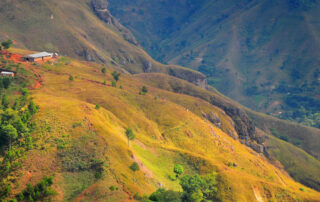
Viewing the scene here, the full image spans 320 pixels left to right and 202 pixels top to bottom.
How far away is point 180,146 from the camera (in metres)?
95.1

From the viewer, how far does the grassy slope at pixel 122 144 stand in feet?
163

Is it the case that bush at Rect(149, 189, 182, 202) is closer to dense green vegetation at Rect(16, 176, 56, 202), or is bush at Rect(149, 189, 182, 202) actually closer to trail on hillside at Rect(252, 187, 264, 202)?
dense green vegetation at Rect(16, 176, 56, 202)

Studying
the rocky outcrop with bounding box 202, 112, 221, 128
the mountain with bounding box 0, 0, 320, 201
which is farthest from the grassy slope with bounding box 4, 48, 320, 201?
the rocky outcrop with bounding box 202, 112, 221, 128

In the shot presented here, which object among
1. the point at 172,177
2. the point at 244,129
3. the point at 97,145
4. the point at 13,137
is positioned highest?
the point at 244,129

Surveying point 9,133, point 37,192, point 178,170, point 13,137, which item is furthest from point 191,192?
point 9,133

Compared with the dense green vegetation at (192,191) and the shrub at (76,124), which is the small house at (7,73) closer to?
the shrub at (76,124)

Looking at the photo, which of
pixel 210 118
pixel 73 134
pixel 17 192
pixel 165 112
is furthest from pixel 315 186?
pixel 17 192

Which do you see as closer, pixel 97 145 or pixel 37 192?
pixel 37 192

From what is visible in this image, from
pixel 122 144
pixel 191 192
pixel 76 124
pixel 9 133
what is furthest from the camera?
pixel 122 144

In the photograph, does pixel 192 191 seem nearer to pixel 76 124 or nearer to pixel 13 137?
pixel 76 124

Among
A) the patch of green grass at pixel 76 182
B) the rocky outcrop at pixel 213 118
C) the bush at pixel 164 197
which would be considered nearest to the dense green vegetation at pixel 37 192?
the patch of green grass at pixel 76 182

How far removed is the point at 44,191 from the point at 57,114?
911 inches

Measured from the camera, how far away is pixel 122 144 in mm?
62188

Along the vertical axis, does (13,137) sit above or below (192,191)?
above
